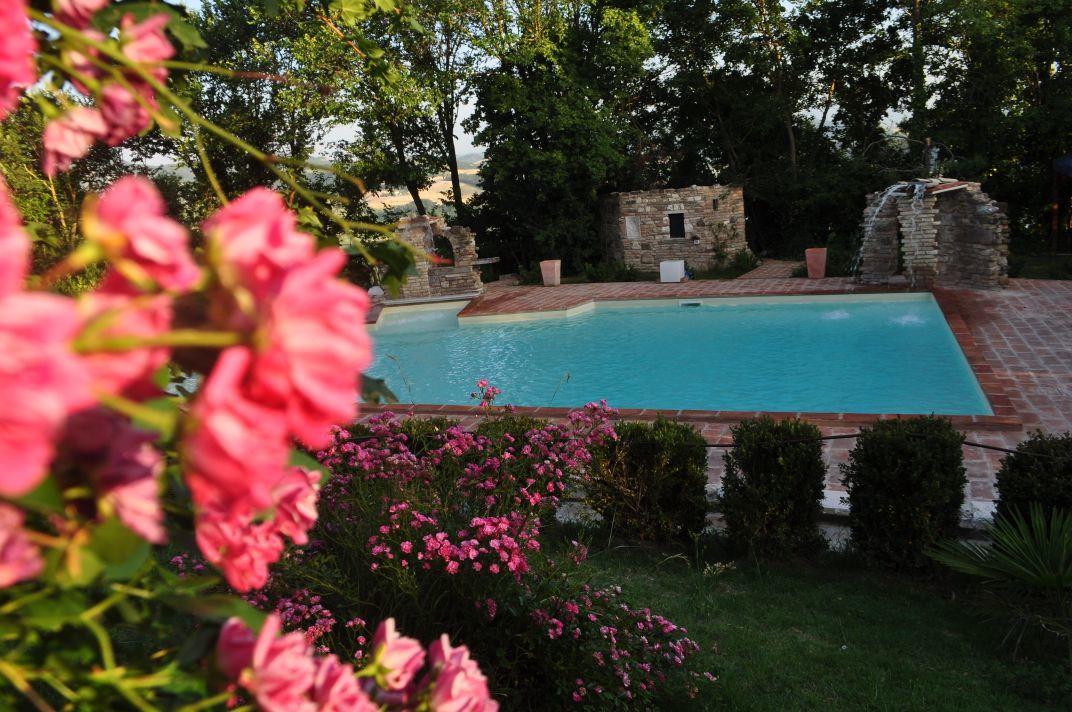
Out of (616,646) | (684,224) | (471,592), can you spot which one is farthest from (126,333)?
(684,224)

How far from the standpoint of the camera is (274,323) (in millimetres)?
415

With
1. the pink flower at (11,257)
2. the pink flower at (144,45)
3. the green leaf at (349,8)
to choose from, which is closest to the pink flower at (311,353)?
the pink flower at (11,257)

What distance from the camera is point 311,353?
42 cm

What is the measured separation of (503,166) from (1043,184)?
39.7 ft

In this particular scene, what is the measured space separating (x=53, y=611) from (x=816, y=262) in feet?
54.6

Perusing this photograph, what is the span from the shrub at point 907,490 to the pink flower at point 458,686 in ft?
15.8

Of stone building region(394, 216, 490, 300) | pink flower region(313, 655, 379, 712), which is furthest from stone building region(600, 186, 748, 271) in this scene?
pink flower region(313, 655, 379, 712)

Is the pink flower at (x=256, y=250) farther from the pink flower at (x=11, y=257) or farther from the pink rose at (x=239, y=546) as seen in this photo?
the pink rose at (x=239, y=546)

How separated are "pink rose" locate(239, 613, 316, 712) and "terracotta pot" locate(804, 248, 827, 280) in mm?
16486

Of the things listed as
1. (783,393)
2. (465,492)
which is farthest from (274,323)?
(783,393)

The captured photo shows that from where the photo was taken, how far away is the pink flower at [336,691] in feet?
2.15

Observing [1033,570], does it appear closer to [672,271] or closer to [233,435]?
[233,435]

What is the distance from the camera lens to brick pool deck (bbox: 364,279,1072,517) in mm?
6789

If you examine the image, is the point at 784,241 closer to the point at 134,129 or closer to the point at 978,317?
the point at 978,317
